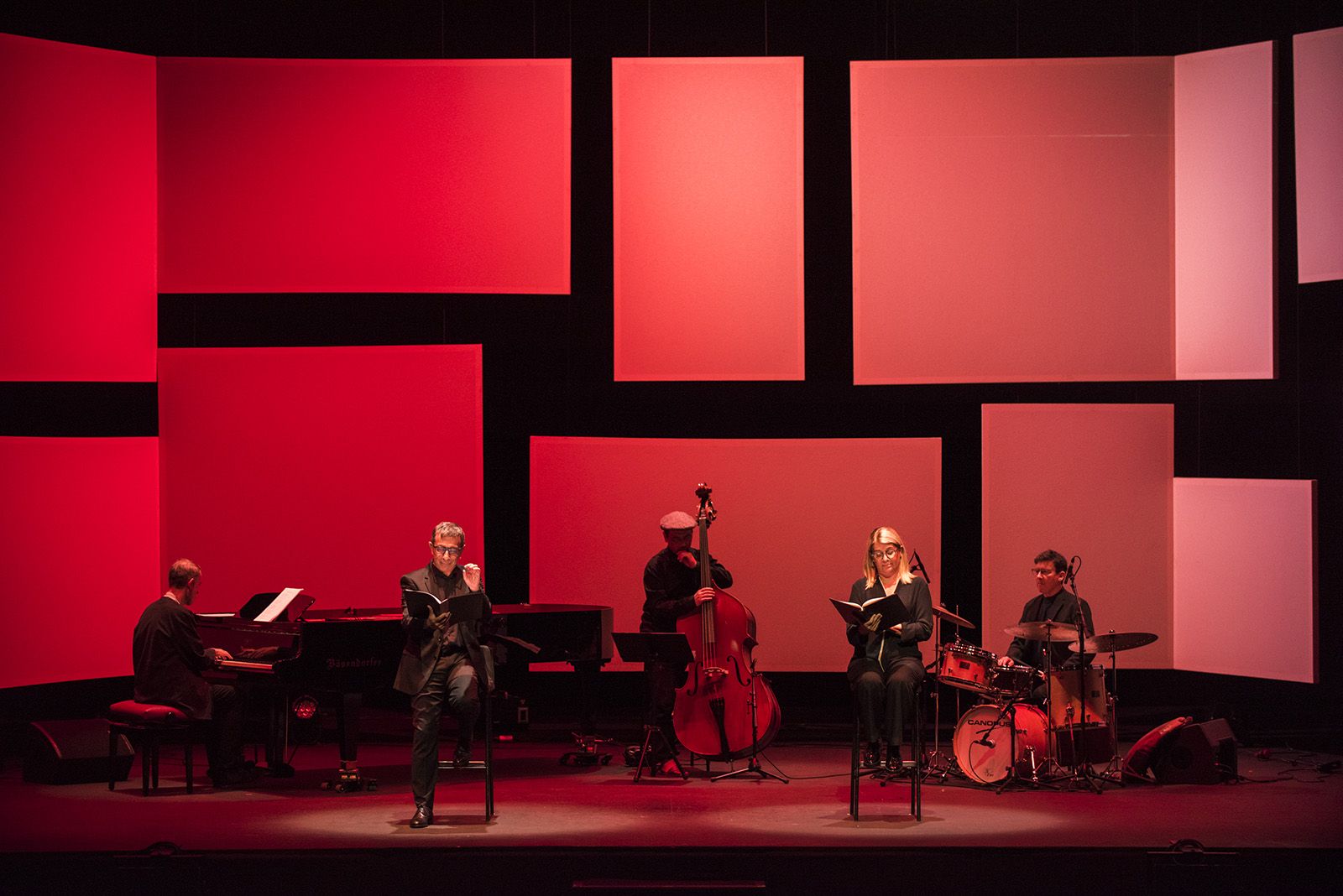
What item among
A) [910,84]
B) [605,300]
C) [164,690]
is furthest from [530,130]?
[164,690]

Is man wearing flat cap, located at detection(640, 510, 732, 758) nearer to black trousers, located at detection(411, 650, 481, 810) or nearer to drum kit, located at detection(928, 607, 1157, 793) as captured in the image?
black trousers, located at detection(411, 650, 481, 810)

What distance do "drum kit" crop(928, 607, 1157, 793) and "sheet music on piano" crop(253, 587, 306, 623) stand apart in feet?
10.4

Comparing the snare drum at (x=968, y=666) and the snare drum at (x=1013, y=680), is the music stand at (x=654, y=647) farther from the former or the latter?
the snare drum at (x=1013, y=680)

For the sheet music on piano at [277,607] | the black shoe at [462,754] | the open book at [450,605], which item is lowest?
→ the black shoe at [462,754]

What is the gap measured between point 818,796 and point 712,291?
3141mm

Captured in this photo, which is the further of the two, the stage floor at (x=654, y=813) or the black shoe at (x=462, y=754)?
the black shoe at (x=462, y=754)

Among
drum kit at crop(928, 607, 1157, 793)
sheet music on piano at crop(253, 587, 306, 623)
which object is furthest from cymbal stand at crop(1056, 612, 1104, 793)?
sheet music on piano at crop(253, 587, 306, 623)

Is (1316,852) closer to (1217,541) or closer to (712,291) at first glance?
(1217,541)

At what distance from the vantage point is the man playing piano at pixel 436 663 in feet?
18.8

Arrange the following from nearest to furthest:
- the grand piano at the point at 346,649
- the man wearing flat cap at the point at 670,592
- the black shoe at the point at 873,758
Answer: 1. the grand piano at the point at 346,649
2. the man wearing flat cap at the point at 670,592
3. the black shoe at the point at 873,758

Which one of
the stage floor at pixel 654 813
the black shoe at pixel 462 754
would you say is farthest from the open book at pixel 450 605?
the stage floor at pixel 654 813

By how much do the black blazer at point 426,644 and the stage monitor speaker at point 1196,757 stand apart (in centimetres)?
336

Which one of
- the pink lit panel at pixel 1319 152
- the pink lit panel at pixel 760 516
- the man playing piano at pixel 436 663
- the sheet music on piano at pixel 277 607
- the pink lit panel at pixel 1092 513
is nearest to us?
the man playing piano at pixel 436 663

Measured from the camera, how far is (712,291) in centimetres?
815
